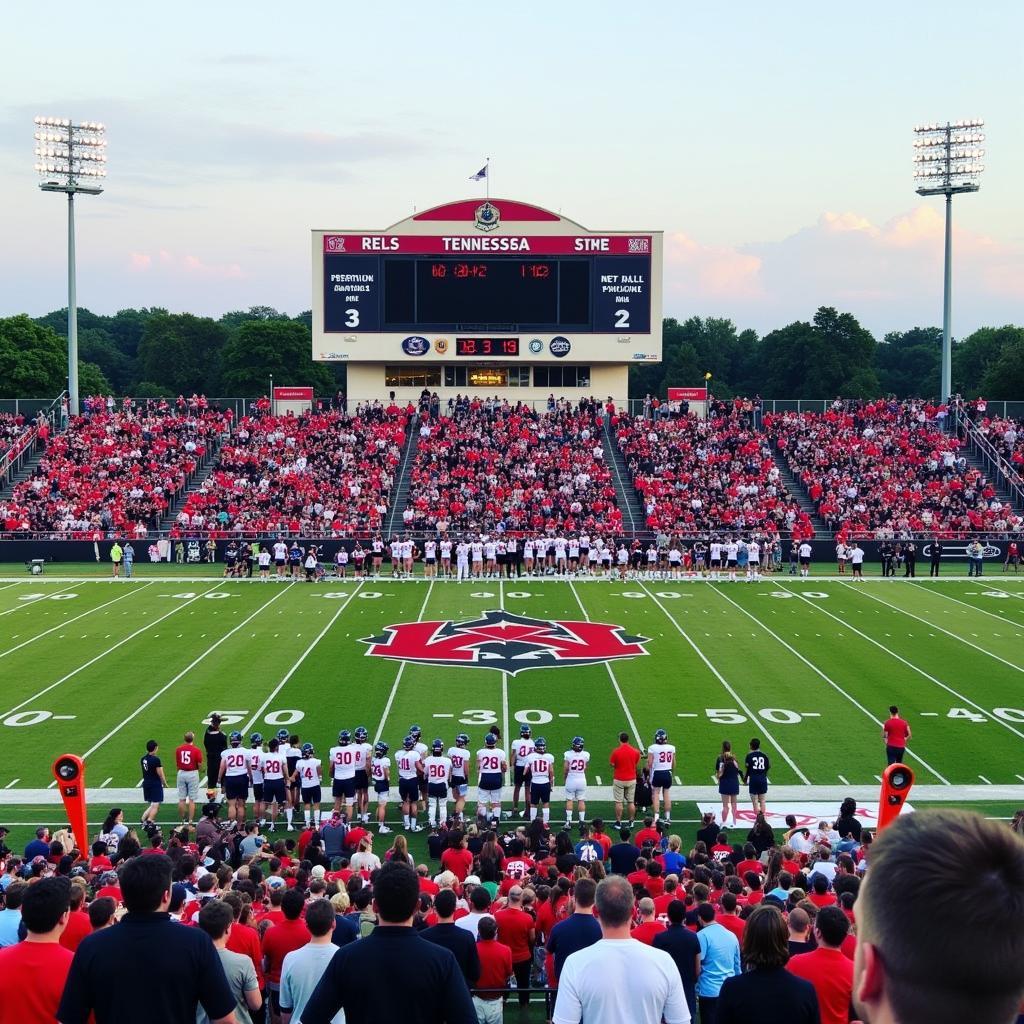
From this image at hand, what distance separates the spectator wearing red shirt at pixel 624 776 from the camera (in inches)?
594

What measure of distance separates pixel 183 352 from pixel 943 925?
97.0 metres

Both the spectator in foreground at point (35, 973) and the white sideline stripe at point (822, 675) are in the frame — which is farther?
the white sideline stripe at point (822, 675)

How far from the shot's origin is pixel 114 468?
42.1m

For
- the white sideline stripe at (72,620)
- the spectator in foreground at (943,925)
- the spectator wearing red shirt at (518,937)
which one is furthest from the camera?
the white sideline stripe at (72,620)

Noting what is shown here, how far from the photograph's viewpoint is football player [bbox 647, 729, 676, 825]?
1506cm

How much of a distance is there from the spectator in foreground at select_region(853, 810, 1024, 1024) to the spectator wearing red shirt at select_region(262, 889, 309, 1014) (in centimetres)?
555

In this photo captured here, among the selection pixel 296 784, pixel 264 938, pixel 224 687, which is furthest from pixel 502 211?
pixel 264 938

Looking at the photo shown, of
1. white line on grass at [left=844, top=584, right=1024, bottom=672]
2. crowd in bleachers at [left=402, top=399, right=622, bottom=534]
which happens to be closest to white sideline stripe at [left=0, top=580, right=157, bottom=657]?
crowd in bleachers at [left=402, top=399, right=622, bottom=534]

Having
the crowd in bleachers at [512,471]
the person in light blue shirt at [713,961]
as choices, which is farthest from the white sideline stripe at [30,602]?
the person in light blue shirt at [713,961]

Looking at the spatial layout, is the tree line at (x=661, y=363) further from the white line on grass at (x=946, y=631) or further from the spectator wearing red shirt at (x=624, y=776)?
the spectator wearing red shirt at (x=624, y=776)

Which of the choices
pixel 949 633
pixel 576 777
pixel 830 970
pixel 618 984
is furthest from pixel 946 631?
pixel 618 984

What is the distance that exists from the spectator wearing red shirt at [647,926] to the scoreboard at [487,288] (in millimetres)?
39956

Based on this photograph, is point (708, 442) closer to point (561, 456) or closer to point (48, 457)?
point (561, 456)

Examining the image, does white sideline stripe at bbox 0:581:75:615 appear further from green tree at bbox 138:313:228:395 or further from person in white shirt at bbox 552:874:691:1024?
green tree at bbox 138:313:228:395
